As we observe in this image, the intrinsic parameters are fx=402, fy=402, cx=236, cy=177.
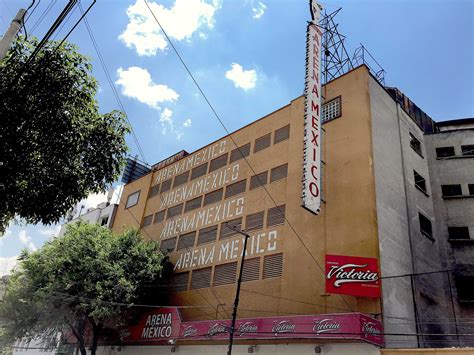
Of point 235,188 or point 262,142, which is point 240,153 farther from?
point 235,188

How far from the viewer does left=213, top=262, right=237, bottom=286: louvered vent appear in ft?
86.8

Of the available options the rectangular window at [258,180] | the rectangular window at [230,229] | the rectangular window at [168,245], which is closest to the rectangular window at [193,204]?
the rectangular window at [168,245]

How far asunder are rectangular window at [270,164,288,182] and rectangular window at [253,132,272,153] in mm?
2634

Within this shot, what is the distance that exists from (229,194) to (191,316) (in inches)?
360

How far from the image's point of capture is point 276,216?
84.4 feet

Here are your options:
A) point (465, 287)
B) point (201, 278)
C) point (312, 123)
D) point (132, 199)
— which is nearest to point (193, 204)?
point (201, 278)

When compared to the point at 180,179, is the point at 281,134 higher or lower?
lower

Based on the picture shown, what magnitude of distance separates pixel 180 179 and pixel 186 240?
719 centimetres

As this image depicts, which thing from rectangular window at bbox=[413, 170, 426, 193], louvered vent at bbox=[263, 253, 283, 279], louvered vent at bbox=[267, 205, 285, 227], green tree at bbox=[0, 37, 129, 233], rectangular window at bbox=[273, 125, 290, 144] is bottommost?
green tree at bbox=[0, 37, 129, 233]

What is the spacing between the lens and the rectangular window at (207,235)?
97.8 feet

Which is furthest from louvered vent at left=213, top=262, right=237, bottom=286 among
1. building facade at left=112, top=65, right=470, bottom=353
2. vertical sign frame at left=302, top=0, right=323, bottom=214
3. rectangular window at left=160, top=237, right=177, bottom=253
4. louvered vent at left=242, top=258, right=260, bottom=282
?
vertical sign frame at left=302, top=0, right=323, bottom=214

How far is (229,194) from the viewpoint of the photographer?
1206 inches

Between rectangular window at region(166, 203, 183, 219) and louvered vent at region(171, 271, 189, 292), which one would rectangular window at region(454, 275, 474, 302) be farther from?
rectangular window at region(166, 203, 183, 219)

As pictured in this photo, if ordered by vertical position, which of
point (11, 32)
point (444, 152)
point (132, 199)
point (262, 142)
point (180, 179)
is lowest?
point (11, 32)
